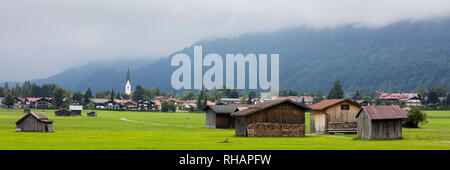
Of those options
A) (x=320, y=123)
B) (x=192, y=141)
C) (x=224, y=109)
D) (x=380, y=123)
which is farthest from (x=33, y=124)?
(x=380, y=123)

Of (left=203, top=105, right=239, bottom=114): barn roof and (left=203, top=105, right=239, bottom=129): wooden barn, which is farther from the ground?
(left=203, top=105, right=239, bottom=114): barn roof

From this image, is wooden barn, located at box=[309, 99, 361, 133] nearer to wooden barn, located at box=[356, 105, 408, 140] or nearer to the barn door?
the barn door

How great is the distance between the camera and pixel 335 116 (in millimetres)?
73500

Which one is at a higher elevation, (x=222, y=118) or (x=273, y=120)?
(x=273, y=120)

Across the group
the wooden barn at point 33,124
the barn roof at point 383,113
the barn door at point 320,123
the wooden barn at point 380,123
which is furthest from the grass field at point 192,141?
the barn door at point 320,123

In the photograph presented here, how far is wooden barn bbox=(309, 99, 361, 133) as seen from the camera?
7325cm

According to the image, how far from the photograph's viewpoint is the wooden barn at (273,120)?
63.6 metres

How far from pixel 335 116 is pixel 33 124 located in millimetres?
40945

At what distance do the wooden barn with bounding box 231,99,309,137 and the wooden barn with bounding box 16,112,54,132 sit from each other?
84.9 feet

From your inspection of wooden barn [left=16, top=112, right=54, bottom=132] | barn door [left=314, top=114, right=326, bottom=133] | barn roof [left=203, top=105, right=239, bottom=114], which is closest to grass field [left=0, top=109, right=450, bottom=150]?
wooden barn [left=16, top=112, right=54, bottom=132]

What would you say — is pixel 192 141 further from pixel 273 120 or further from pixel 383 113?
pixel 383 113

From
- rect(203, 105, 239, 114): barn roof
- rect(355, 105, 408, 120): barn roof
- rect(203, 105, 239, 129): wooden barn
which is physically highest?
rect(355, 105, 408, 120): barn roof

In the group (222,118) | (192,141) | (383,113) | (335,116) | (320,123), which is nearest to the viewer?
(192,141)
